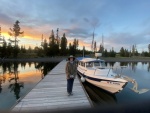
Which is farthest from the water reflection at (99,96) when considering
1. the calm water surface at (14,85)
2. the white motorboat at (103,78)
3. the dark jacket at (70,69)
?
the calm water surface at (14,85)

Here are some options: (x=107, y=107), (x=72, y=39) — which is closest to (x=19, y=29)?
(x=72, y=39)

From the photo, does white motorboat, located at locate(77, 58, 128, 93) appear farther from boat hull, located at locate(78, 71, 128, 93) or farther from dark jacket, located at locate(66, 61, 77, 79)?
dark jacket, located at locate(66, 61, 77, 79)

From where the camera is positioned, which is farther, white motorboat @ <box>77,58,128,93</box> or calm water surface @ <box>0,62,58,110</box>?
white motorboat @ <box>77,58,128,93</box>

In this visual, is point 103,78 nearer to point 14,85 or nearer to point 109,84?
point 109,84

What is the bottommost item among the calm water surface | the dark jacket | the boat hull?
the calm water surface

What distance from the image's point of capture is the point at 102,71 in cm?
1448

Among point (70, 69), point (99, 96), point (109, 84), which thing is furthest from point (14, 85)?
point (70, 69)

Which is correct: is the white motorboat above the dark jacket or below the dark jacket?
below

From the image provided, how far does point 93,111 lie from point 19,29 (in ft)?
243

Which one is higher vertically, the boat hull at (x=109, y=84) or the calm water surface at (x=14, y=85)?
the boat hull at (x=109, y=84)

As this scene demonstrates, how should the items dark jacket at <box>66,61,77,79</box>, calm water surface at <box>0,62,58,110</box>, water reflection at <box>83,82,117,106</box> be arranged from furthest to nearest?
calm water surface at <box>0,62,58,110</box>
water reflection at <box>83,82,117,106</box>
dark jacket at <box>66,61,77,79</box>

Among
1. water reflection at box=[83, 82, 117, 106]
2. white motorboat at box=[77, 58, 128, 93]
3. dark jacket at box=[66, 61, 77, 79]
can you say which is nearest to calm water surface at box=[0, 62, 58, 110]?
dark jacket at box=[66, 61, 77, 79]

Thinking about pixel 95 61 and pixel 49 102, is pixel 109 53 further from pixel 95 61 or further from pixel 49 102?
pixel 49 102

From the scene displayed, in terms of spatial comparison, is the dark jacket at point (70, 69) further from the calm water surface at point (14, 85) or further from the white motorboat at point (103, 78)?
the white motorboat at point (103, 78)
